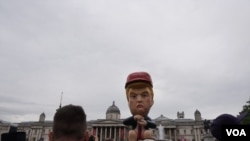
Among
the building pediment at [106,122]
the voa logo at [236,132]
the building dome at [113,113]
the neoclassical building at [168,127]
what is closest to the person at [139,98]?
the voa logo at [236,132]

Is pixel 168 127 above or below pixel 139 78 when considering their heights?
above

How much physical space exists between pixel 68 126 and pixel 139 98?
1.85 metres

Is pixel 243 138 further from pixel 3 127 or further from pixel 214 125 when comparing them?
pixel 3 127

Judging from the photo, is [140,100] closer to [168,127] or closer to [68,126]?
[68,126]

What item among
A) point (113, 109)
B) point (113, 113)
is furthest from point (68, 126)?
point (113, 109)

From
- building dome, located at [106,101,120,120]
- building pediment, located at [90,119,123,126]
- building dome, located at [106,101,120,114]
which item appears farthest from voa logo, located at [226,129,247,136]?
building dome, located at [106,101,120,114]

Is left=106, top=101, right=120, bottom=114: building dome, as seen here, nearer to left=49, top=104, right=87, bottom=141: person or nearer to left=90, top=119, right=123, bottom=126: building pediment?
left=90, top=119, right=123, bottom=126: building pediment

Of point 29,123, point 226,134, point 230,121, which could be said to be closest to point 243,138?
point 226,134

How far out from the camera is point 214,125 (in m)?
4.52

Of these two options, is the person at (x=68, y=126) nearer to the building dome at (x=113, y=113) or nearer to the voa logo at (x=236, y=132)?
the voa logo at (x=236, y=132)

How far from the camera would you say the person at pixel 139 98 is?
167 inches

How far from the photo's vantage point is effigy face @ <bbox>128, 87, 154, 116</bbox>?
435cm

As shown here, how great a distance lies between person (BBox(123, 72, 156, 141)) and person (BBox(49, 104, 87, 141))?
5.15 feet

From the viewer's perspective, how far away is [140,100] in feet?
14.3
